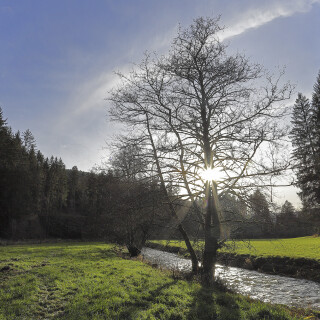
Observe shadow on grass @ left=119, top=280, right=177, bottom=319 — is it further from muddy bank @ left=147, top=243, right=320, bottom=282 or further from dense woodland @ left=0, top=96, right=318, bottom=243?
muddy bank @ left=147, top=243, right=320, bottom=282

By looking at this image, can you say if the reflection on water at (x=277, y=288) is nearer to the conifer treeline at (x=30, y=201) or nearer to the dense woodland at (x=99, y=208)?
the dense woodland at (x=99, y=208)

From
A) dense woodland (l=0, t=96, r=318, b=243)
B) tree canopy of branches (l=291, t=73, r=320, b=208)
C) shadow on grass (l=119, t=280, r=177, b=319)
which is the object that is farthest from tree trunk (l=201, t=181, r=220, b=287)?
tree canopy of branches (l=291, t=73, r=320, b=208)

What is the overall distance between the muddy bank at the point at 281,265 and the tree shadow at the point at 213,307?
6.31 meters

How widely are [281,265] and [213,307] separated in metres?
14.4

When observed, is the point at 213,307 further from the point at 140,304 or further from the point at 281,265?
the point at 281,265

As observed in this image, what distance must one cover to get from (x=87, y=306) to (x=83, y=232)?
5386 cm

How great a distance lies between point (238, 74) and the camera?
10.1 meters

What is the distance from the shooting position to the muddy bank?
15.6m

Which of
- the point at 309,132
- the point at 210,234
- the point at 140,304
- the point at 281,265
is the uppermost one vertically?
the point at 309,132

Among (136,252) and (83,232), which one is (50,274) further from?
(83,232)

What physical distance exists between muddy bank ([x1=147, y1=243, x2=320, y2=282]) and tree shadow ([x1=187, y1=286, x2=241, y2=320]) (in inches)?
248

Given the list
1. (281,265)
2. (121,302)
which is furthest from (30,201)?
(121,302)

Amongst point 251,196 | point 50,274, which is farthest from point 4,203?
point 251,196

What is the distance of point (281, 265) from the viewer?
18125 mm
